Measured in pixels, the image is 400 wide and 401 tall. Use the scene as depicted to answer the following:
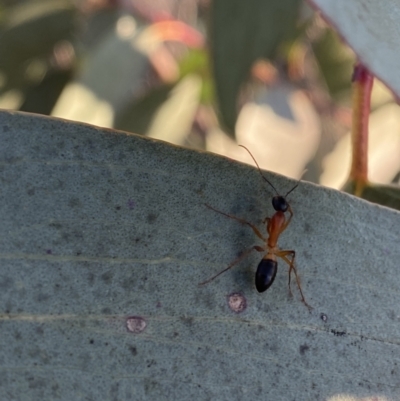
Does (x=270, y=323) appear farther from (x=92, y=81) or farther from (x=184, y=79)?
(x=184, y=79)

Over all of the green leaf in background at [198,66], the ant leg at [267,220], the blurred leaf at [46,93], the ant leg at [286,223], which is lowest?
the blurred leaf at [46,93]

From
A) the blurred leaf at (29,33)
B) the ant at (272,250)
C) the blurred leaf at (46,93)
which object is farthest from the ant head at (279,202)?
the blurred leaf at (29,33)

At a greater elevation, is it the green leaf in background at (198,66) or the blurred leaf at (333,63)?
the blurred leaf at (333,63)

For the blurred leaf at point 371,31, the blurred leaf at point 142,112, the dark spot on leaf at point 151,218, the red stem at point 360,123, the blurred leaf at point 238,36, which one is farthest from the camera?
the blurred leaf at point 142,112

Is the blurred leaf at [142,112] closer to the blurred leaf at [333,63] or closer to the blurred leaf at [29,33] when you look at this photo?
the blurred leaf at [29,33]

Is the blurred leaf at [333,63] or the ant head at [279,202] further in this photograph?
the blurred leaf at [333,63]

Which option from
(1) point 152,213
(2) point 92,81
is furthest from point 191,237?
(2) point 92,81

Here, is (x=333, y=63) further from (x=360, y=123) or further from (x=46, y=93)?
(x=360, y=123)
